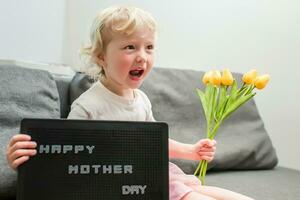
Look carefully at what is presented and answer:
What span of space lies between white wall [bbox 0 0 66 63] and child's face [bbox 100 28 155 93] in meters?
0.69

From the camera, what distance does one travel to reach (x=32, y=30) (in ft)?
5.21

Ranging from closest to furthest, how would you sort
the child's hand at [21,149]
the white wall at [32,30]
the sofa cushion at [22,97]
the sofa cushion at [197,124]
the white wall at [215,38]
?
the child's hand at [21,149] < the sofa cushion at [22,97] < the sofa cushion at [197,124] < the white wall at [32,30] < the white wall at [215,38]

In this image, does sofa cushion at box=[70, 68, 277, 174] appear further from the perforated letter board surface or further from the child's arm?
the perforated letter board surface

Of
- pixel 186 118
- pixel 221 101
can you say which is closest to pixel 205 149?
pixel 221 101

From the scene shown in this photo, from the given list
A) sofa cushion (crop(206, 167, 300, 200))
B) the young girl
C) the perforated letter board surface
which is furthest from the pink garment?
sofa cushion (crop(206, 167, 300, 200))

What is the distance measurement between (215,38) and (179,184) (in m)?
1.08

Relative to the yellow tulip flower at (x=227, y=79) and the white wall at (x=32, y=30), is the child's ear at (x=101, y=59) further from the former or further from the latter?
the white wall at (x=32, y=30)

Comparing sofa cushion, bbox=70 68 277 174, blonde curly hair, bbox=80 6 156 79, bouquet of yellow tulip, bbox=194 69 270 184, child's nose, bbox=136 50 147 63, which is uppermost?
blonde curly hair, bbox=80 6 156 79

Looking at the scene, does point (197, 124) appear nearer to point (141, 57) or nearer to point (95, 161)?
point (141, 57)

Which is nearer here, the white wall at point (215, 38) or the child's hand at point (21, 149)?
the child's hand at point (21, 149)

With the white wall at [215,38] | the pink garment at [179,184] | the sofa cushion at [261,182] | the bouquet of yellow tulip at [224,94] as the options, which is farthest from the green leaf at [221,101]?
the white wall at [215,38]

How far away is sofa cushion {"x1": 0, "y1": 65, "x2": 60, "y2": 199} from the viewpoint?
998 mm

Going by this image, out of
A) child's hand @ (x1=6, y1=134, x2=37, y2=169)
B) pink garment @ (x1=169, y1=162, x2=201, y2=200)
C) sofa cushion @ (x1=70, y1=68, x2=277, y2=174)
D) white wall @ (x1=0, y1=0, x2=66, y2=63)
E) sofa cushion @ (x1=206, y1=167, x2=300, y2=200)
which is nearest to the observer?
child's hand @ (x1=6, y1=134, x2=37, y2=169)

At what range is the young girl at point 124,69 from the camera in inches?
36.6
